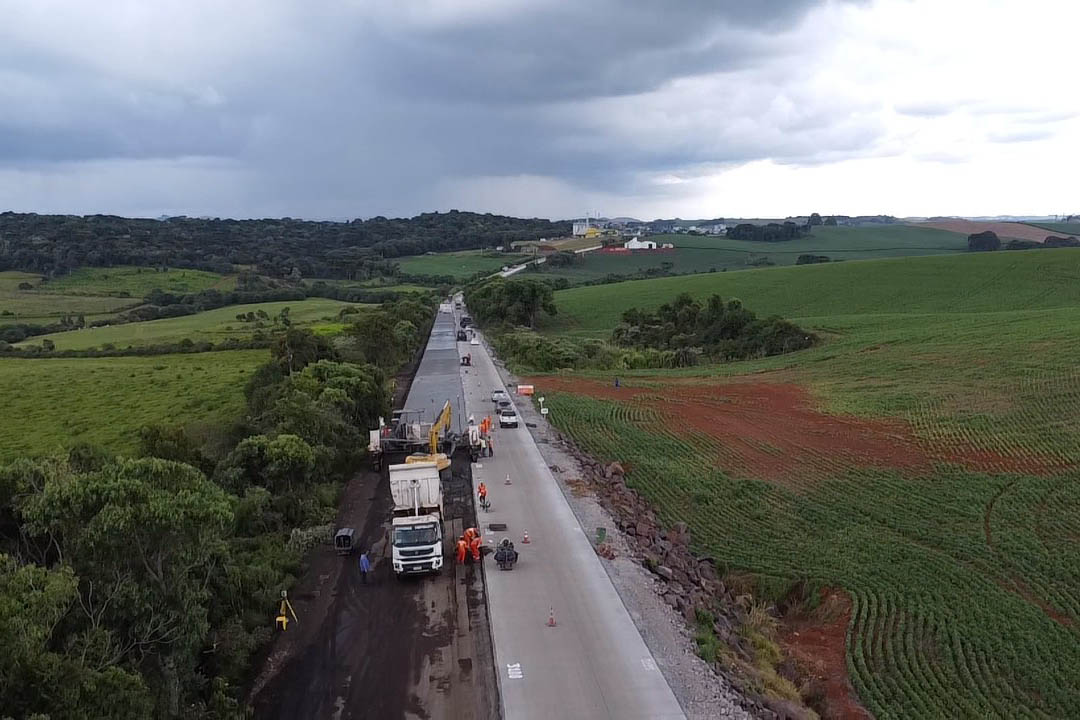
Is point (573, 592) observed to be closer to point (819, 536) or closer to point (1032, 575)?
point (819, 536)

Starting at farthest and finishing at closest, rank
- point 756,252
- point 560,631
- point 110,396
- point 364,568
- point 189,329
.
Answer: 1. point 756,252
2. point 189,329
3. point 110,396
4. point 364,568
5. point 560,631

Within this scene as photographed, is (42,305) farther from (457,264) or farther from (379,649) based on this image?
(379,649)

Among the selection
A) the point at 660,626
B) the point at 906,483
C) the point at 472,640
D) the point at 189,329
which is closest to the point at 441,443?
the point at 472,640

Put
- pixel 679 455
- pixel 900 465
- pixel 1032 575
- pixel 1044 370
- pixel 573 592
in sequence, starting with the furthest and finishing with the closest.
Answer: pixel 1044 370, pixel 679 455, pixel 900 465, pixel 1032 575, pixel 573 592

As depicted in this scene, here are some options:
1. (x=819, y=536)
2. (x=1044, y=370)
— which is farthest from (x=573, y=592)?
(x=1044, y=370)

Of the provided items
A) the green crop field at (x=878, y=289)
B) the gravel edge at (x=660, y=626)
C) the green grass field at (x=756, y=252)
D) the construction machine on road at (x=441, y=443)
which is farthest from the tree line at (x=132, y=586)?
the green grass field at (x=756, y=252)

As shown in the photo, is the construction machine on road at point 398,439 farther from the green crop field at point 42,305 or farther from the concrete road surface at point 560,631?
the green crop field at point 42,305
